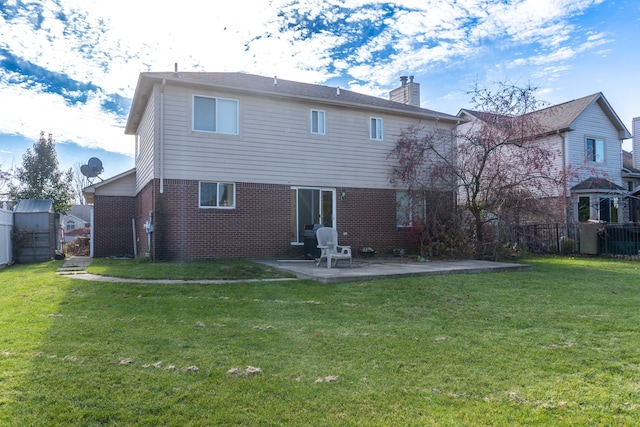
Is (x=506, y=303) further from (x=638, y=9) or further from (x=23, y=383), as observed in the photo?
(x=638, y=9)

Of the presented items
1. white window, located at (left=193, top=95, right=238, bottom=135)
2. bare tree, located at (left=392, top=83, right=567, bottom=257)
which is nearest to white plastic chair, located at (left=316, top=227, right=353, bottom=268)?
white window, located at (left=193, top=95, right=238, bottom=135)

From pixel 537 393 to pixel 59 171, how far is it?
28.9m

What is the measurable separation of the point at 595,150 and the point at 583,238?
28.1ft

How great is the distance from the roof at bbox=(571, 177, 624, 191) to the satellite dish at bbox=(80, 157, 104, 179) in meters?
22.5

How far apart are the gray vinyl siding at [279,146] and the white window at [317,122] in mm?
155

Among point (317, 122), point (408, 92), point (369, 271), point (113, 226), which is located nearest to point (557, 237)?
point (408, 92)

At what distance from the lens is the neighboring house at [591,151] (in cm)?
2184

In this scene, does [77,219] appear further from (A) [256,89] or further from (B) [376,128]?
(B) [376,128]

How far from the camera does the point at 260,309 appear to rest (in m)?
6.29

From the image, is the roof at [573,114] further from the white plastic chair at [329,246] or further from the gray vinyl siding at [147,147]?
the gray vinyl siding at [147,147]

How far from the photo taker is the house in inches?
488

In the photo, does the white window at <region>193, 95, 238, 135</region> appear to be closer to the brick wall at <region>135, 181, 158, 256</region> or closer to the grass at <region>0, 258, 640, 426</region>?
the brick wall at <region>135, 181, 158, 256</region>

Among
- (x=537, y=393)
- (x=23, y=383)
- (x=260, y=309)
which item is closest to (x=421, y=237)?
(x=260, y=309)

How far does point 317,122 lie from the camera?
14.6 meters
